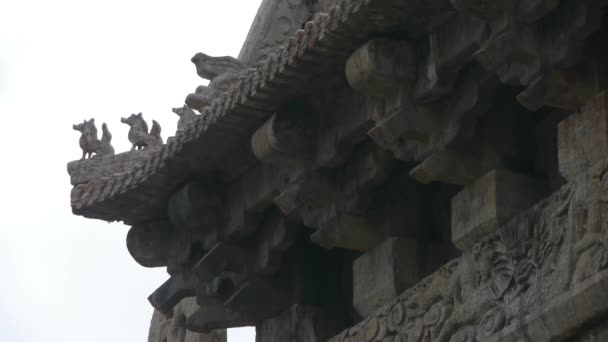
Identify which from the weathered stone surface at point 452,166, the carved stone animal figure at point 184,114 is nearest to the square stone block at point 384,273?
the weathered stone surface at point 452,166

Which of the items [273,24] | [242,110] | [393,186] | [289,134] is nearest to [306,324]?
[393,186]

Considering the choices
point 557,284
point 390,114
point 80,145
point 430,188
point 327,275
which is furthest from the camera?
point 80,145

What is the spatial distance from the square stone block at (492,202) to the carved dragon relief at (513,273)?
11 cm

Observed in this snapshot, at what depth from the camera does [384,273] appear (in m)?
13.0

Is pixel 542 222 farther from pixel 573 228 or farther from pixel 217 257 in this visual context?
pixel 217 257

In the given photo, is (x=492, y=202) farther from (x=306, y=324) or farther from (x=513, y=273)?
(x=306, y=324)

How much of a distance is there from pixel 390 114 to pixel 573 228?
149 centimetres

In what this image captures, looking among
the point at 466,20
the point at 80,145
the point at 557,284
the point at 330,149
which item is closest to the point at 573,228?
the point at 557,284

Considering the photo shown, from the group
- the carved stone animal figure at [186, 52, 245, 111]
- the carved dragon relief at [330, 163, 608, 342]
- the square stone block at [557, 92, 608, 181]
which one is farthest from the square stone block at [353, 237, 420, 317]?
the carved stone animal figure at [186, 52, 245, 111]

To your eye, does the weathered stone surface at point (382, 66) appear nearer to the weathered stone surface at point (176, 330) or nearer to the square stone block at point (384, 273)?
the square stone block at point (384, 273)

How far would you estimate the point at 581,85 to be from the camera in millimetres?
11359

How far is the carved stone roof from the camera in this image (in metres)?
12.0

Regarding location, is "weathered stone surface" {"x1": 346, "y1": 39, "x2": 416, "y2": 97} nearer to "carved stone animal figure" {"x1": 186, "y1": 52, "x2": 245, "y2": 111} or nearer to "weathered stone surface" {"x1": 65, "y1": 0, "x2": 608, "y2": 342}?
"weathered stone surface" {"x1": 65, "y1": 0, "x2": 608, "y2": 342}

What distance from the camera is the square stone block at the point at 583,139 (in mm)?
11133
